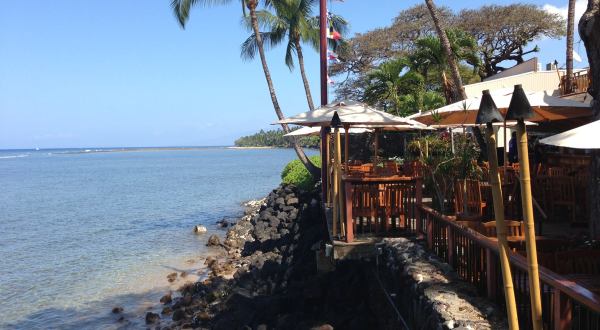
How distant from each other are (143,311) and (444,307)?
9.03m

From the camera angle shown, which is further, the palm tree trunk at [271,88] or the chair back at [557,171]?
the palm tree trunk at [271,88]

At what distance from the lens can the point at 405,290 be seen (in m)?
5.92

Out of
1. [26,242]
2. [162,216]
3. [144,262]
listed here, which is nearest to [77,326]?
[144,262]

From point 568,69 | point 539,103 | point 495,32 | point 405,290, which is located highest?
point 495,32

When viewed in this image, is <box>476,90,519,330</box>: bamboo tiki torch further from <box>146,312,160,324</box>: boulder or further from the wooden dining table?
<box>146,312,160,324</box>: boulder

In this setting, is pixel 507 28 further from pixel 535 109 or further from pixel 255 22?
pixel 535 109

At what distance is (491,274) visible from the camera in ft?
15.7

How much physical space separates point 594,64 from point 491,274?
299 centimetres

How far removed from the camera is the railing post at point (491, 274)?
478 centimetres

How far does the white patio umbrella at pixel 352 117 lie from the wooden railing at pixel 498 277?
1.61 m

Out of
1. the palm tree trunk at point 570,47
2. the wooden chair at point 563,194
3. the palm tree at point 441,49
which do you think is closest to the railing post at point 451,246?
the wooden chair at point 563,194

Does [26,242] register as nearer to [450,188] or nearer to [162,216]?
[162,216]

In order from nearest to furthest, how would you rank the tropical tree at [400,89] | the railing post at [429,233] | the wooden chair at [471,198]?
1. the railing post at [429,233]
2. the wooden chair at [471,198]
3. the tropical tree at [400,89]

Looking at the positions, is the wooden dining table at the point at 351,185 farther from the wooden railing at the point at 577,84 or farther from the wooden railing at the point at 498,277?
the wooden railing at the point at 577,84
